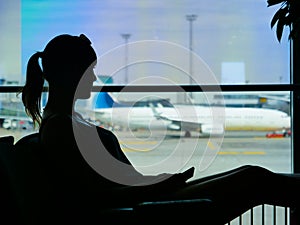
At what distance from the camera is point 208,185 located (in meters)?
1.73

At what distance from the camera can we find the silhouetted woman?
1.67 metres

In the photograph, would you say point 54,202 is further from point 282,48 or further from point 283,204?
point 282,48

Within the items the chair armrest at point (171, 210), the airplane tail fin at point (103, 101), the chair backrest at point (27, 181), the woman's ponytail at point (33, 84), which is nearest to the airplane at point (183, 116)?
the airplane tail fin at point (103, 101)

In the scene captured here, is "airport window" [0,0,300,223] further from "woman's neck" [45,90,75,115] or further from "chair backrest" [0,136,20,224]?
"chair backrest" [0,136,20,224]

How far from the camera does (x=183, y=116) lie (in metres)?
3.26

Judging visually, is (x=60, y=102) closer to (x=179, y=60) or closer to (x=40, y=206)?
(x=40, y=206)

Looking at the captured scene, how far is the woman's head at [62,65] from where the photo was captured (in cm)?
184

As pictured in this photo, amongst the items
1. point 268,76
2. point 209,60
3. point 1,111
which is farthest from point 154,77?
point 1,111

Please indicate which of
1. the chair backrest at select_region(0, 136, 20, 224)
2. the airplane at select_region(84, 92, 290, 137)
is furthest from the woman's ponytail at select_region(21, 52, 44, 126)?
the airplane at select_region(84, 92, 290, 137)

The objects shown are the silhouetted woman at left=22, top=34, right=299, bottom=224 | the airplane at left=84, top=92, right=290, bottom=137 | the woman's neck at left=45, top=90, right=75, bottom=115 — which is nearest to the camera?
the silhouetted woman at left=22, top=34, right=299, bottom=224

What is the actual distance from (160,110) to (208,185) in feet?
5.25

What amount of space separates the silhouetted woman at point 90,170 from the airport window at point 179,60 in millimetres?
1303

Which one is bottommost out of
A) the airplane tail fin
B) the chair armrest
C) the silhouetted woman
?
the chair armrest

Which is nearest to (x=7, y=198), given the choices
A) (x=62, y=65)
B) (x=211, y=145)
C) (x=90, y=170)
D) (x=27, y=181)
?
(x=27, y=181)
